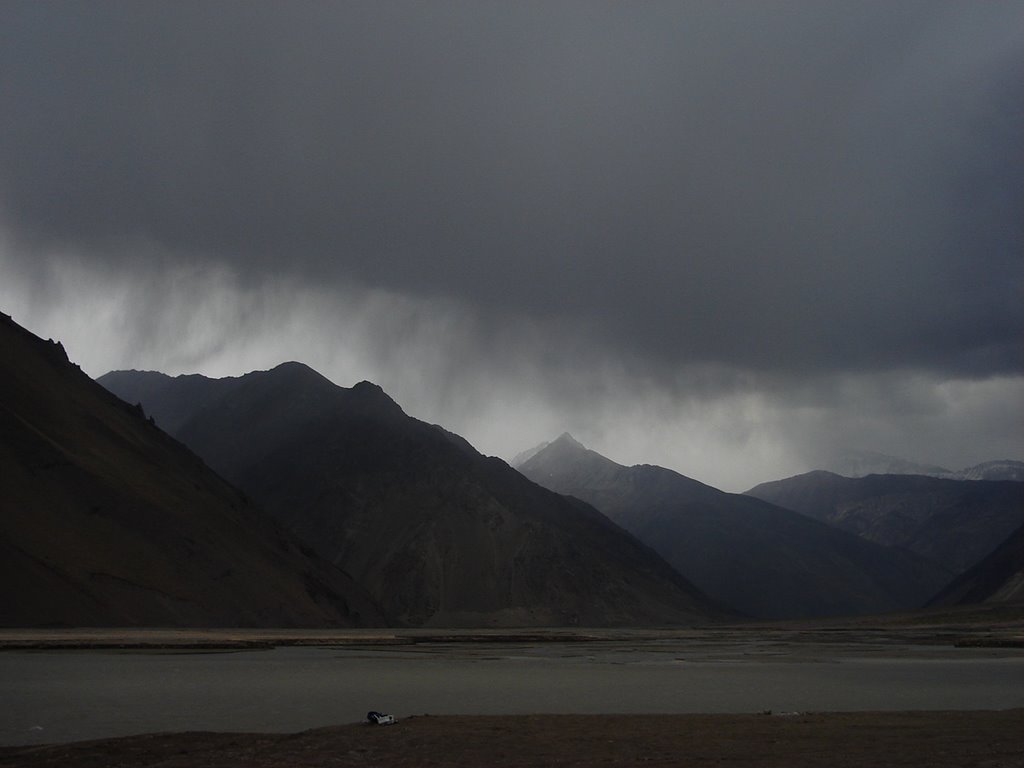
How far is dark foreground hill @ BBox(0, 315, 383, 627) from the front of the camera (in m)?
98.1

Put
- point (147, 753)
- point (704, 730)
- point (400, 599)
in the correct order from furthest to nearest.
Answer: point (400, 599), point (704, 730), point (147, 753)

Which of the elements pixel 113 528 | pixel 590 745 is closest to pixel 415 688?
pixel 590 745

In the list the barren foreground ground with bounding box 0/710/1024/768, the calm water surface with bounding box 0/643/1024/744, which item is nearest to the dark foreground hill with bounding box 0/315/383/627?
the calm water surface with bounding box 0/643/1024/744

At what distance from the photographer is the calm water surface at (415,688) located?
27.3 meters

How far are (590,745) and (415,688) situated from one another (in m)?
18.7

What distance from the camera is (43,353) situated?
443 feet

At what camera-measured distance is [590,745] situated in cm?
2123

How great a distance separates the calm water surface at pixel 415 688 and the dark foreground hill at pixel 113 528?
41.9m

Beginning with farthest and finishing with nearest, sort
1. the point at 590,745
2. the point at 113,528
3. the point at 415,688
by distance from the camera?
the point at 113,528 → the point at 415,688 → the point at 590,745

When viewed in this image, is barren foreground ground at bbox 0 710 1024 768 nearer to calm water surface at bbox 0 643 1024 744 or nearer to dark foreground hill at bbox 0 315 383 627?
calm water surface at bbox 0 643 1024 744

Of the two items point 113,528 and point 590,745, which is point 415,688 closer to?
point 590,745

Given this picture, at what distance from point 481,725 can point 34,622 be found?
263ft

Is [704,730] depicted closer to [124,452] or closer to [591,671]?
[591,671]

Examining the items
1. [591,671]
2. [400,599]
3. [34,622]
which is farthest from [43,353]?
[591,671]
